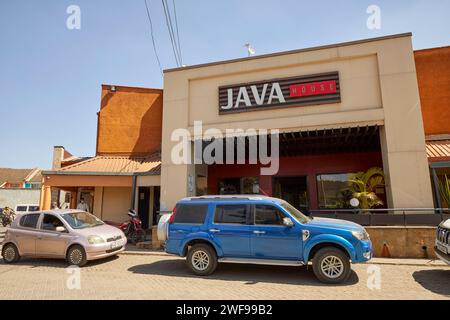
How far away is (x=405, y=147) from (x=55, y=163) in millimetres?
18998

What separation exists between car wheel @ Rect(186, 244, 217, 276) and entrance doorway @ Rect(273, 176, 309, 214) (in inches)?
343

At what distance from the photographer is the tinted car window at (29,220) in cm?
873

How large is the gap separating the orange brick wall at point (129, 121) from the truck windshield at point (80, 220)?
8263mm

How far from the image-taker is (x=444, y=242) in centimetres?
605

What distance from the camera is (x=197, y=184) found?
42.3 feet

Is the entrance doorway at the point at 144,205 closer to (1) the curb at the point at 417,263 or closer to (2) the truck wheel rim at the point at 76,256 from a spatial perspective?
(2) the truck wheel rim at the point at 76,256

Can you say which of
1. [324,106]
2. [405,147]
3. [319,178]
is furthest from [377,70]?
[319,178]

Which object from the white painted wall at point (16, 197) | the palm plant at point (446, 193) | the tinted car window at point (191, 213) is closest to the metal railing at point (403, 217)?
the palm plant at point (446, 193)

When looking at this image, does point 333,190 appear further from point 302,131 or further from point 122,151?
point 122,151

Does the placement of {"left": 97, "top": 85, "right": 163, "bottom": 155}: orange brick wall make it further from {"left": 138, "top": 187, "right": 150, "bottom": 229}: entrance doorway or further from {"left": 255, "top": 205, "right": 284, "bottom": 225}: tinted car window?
{"left": 255, "top": 205, "right": 284, "bottom": 225}: tinted car window

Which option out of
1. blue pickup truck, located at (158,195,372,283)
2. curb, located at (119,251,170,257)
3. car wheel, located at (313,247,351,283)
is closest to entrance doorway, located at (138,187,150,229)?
curb, located at (119,251,170,257)

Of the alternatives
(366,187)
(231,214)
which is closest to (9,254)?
(231,214)

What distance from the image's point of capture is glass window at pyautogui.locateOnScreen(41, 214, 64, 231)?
845 centimetres

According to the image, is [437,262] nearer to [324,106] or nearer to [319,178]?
[324,106]
